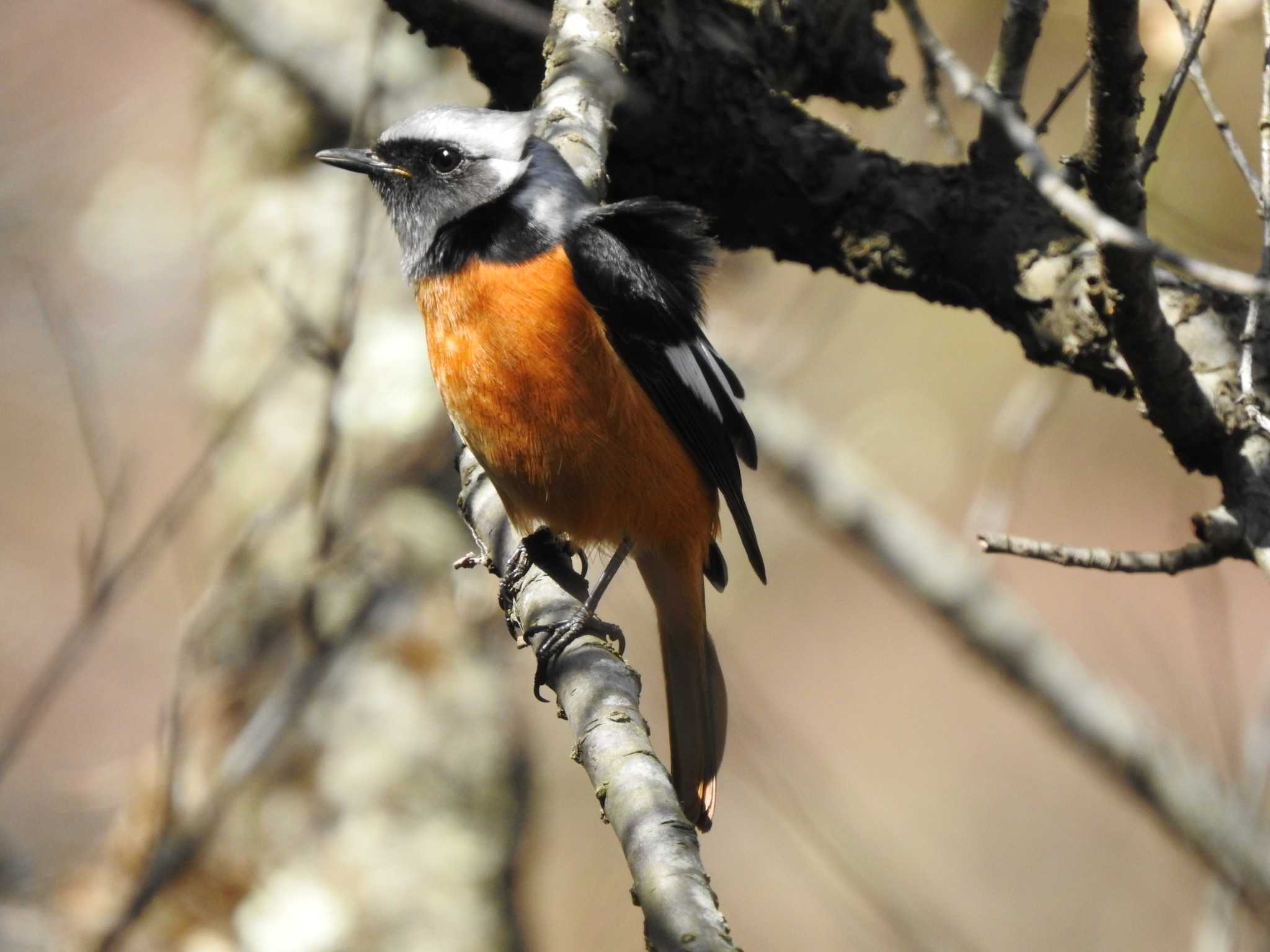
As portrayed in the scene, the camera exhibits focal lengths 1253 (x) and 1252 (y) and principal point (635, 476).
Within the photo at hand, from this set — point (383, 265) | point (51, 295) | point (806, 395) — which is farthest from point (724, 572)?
point (806, 395)

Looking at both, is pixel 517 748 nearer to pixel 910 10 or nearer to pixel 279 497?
pixel 279 497

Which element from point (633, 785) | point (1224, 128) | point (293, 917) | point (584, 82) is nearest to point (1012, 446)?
point (1224, 128)

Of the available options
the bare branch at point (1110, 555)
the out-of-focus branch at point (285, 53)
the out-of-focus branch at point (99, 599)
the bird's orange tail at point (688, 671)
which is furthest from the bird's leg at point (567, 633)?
the out-of-focus branch at point (285, 53)

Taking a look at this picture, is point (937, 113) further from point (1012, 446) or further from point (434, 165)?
point (434, 165)

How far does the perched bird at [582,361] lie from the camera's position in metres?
3.25

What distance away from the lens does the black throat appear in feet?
10.7

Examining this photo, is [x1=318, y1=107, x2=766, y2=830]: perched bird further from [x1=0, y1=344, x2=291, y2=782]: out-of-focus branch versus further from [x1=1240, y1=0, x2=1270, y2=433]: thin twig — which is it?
[x1=1240, y1=0, x2=1270, y2=433]: thin twig

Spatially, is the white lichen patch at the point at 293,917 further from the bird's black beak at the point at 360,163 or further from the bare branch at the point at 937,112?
the bare branch at the point at 937,112

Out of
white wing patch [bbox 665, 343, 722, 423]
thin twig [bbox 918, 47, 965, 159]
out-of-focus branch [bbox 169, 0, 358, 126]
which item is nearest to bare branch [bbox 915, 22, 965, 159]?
thin twig [bbox 918, 47, 965, 159]

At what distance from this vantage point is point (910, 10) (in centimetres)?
273

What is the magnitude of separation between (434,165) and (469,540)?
77.3 inches

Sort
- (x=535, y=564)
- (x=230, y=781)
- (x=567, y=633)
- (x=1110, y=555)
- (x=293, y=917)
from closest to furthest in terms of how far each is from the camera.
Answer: (x=1110, y=555) < (x=567, y=633) < (x=230, y=781) < (x=535, y=564) < (x=293, y=917)

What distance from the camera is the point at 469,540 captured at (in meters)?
5.31

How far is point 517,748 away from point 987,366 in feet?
28.0
